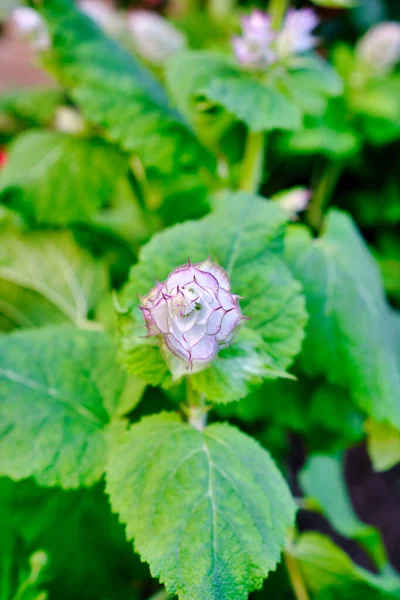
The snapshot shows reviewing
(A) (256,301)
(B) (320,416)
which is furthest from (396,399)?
(A) (256,301)

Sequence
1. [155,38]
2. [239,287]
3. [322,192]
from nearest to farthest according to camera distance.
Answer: [239,287] → [155,38] → [322,192]

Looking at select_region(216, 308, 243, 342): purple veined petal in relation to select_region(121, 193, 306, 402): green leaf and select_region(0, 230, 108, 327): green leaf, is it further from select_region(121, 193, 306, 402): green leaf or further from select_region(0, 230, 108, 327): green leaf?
select_region(0, 230, 108, 327): green leaf

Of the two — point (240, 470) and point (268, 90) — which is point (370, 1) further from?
point (240, 470)

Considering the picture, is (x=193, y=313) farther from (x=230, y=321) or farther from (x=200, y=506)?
(x=200, y=506)

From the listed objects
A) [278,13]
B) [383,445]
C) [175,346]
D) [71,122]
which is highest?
[278,13]

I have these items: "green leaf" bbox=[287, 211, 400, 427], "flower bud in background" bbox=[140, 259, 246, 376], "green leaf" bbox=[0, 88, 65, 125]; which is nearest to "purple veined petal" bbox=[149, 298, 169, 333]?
"flower bud in background" bbox=[140, 259, 246, 376]

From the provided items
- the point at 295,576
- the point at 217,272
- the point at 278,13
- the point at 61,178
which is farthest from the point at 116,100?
the point at 295,576
